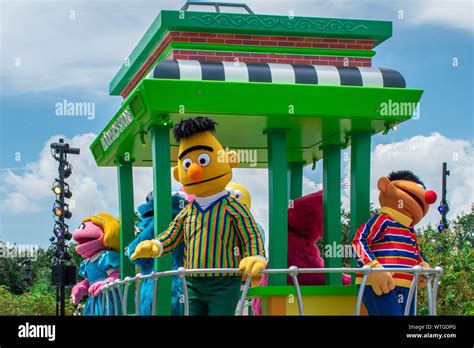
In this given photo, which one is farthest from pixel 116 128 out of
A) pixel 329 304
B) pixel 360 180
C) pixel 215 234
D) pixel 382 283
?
pixel 382 283

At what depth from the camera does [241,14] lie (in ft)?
27.3

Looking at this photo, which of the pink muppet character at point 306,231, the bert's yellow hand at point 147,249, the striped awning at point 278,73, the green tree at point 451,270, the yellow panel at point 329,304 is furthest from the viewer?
the green tree at point 451,270

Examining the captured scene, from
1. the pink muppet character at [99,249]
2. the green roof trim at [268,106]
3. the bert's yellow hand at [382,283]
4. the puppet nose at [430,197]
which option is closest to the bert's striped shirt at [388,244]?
the bert's yellow hand at [382,283]

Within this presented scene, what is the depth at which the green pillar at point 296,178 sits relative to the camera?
10.4 metres

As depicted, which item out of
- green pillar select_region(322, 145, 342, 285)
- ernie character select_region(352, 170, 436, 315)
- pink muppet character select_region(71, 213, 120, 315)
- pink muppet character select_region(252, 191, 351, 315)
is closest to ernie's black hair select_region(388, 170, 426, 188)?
ernie character select_region(352, 170, 436, 315)

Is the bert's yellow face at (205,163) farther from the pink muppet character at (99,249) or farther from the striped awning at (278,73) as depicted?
the pink muppet character at (99,249)

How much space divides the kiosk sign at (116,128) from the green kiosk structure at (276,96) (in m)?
0.03

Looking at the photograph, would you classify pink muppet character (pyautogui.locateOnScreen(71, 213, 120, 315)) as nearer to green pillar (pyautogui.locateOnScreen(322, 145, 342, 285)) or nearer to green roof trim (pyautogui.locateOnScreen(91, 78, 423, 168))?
green roof trim (pyautogui.locateOnScreen(91, 78, 423, 168))

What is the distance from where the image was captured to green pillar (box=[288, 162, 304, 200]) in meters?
10.4

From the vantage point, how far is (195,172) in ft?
24.7

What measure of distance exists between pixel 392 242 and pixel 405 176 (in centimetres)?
75
